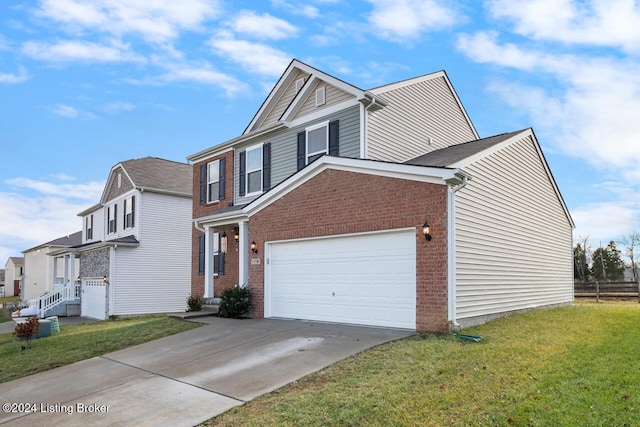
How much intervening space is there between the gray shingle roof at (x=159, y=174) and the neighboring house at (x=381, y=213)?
6397 millimetres

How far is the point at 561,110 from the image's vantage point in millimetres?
16875

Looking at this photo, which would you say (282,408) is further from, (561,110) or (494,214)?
(561,110)

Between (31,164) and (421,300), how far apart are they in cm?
2160

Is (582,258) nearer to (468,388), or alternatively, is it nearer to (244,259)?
(244,259)

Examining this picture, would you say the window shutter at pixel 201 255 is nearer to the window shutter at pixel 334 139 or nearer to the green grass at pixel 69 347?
the green grass at pixel 69 347

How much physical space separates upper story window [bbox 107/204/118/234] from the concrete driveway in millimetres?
17314

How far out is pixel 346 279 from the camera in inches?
443

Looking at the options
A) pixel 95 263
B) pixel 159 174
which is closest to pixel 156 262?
pixel 95 263

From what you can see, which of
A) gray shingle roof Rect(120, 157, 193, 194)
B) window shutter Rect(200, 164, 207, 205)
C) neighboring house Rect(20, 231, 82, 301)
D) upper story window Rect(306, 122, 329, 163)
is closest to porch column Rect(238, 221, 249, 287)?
upper story window Rect(306, 122, 329, 163)

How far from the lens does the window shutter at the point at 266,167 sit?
16266 millimetres

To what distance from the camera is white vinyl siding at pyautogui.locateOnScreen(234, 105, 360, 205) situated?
44.2 ft

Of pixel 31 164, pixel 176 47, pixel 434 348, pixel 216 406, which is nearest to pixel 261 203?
pixel 176 47

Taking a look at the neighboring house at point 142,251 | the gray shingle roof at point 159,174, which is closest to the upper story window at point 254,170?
the neighboring house at point 142,251

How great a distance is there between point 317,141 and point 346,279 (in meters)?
5.32
